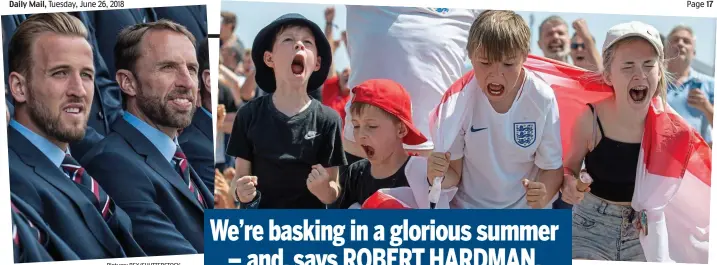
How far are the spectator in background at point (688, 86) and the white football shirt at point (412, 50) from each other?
120 cm

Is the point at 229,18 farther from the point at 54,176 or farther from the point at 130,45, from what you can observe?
the point at 54,176

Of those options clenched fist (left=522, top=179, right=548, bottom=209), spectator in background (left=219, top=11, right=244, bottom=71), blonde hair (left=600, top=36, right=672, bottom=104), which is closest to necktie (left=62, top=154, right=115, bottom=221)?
spectator in background (left=219, top=11, right=244, bottom=71)

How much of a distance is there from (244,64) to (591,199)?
6.89 feet

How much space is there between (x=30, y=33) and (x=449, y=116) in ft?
7.85

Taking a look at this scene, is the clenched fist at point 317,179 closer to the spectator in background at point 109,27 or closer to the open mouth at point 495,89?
the open mouth at point 495,89

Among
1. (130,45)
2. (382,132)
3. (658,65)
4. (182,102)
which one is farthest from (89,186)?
(658,65)

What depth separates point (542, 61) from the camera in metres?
9.76

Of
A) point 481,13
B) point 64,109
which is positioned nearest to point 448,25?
point 481,13

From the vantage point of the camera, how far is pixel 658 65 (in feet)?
32.0

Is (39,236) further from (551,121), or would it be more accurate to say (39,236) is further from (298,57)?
(551,121)

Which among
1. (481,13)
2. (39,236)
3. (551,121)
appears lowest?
(39,236)

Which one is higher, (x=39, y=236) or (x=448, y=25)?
(x=448, y=25)

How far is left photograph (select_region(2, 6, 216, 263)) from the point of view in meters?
9.72

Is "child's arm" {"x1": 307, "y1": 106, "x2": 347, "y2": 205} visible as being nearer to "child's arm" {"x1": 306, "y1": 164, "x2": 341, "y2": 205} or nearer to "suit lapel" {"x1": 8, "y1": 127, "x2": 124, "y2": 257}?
"child's arm" {"x1": 306, "y1": 164, "x2": 341, "y2": 205}
